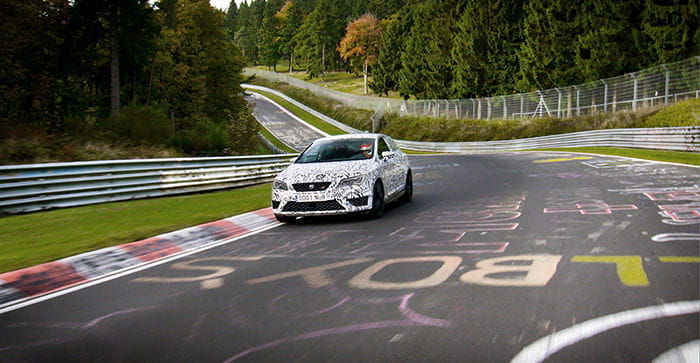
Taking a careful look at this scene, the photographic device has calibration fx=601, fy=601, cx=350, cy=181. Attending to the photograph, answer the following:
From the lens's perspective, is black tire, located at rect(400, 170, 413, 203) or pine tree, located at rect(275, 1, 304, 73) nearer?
black tire, located at rect(400, 170, 413, 203)

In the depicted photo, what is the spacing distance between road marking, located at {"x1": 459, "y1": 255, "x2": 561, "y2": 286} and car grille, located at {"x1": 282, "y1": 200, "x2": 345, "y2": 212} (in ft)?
12.9

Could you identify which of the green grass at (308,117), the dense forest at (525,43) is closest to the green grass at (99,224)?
the dense forest at (525,43)

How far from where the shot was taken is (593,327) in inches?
159

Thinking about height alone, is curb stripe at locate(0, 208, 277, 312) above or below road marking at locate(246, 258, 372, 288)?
below

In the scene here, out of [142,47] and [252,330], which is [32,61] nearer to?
[142,47]

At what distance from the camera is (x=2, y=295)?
20.1 feet

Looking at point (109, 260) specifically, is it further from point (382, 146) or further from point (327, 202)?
point (382, 146)

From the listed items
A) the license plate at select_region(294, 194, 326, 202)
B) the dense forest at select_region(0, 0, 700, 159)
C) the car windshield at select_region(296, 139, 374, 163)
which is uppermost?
the dense forest at select_region(0, 0, 700, 159)

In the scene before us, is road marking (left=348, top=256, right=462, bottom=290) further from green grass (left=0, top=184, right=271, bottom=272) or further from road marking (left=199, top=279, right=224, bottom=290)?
green grass (left=0, top=184, right=271, bottom=272)

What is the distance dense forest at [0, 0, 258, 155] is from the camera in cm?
2339

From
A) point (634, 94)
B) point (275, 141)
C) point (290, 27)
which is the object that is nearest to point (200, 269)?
point (634, 94)

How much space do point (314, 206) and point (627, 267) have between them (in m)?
5.38

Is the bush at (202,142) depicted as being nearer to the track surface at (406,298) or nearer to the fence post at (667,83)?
the track surface at (406,298)

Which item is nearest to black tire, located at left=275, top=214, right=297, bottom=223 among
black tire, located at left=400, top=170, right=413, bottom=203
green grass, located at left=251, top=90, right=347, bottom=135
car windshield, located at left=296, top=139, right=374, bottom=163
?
car windshield, located at left=296, top=139, right=374, bottom=163
